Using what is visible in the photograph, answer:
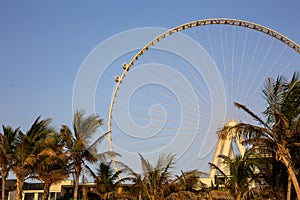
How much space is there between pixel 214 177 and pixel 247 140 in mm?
13518

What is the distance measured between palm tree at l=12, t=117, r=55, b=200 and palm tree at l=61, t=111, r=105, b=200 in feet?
3.86

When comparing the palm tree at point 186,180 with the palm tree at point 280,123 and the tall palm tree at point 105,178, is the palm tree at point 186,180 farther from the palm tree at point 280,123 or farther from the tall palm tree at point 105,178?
the palm tree at point 280,123

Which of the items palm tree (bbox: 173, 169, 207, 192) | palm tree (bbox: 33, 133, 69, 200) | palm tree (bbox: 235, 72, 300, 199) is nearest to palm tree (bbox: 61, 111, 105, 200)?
palm tree (bbox: 33, 133, 69, 200)

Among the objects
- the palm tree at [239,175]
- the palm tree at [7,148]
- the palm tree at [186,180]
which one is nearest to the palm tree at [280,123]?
the palm tree at [239,175]

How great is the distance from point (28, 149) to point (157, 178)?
6667 millimetres

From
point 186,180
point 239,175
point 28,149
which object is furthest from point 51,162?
point 239,175

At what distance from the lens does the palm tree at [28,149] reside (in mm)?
18000

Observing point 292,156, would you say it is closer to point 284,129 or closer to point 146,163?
point 284,129

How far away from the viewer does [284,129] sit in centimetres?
1398

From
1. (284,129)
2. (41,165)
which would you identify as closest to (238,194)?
(284,129)

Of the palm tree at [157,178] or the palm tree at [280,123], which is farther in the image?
the palm tree at [157,178]

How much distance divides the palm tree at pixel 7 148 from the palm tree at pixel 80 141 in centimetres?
244

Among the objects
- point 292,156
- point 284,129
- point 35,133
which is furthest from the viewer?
point 35,133

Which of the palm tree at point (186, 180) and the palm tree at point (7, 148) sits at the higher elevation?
the palm tree at point (7, 148)
